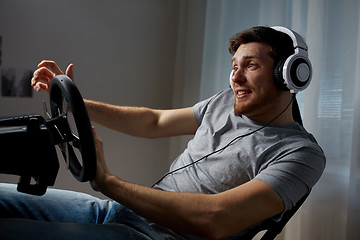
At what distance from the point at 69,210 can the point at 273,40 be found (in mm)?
890

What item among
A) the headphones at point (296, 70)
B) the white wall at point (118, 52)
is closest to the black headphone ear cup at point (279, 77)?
the headphones at point (296, 70)

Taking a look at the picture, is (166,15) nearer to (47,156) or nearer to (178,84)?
(178,84)

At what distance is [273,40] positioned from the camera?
1.26 meters

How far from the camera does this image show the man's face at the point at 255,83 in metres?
1.25

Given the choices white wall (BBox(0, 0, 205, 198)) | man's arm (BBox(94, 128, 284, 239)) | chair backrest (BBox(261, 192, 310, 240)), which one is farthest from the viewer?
white wall (BBox(0, 0, 205, 198))

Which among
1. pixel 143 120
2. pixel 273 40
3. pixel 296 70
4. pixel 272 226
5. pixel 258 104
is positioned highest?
pixel 273 40

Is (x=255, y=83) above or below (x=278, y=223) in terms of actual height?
above

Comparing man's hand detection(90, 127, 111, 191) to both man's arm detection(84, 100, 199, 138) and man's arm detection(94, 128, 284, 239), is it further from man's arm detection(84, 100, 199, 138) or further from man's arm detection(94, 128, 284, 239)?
man's arm detection(84, 100, 199, 138)

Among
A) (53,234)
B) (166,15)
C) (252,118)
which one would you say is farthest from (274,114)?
(166,15)

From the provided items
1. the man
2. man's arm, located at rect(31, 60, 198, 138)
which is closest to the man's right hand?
the man

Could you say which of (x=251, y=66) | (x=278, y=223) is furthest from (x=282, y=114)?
(x=278, y=223)

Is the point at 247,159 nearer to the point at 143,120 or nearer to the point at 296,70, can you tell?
the point at 296,70

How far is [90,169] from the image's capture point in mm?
838

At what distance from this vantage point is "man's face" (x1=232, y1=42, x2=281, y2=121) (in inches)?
49.3
